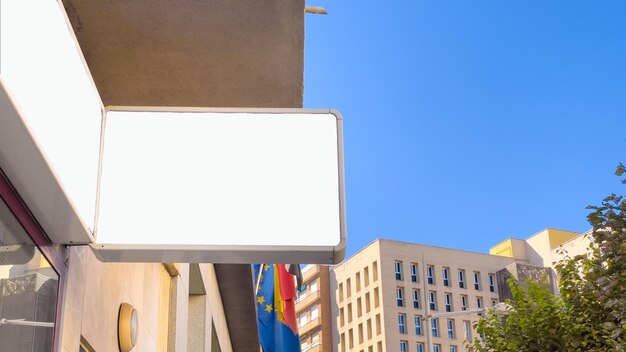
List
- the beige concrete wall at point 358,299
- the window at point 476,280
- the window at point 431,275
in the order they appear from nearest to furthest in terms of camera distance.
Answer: the beige concrete wall at point 358,299 < the window at point 431,275 < the window at point 476,280

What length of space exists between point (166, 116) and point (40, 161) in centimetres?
89

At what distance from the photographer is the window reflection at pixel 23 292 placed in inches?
123

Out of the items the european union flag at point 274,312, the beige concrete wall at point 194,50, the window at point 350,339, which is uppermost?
the window at point 350,339

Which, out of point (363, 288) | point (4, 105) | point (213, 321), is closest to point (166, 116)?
point (4, 105)

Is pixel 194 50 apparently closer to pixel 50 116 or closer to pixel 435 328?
pixel 50 116

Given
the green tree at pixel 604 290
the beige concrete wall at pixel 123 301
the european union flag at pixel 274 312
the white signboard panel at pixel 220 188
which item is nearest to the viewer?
the white signboard panel at pixel 220 188

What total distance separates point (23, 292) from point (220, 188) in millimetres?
817

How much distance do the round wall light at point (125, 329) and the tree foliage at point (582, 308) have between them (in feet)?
25.6

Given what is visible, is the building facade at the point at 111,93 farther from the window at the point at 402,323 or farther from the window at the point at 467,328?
the window at the point at 467,328

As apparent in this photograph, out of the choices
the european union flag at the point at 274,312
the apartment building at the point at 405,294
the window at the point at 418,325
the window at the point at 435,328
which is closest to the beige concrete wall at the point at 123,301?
the european union flag at the point at 274,312

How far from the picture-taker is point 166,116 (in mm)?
3627

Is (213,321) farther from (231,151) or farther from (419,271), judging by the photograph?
(419,271)

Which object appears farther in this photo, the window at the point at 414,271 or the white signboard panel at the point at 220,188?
the window at the point at 414,271

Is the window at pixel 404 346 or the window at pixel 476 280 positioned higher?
the window at pixel 476 280
